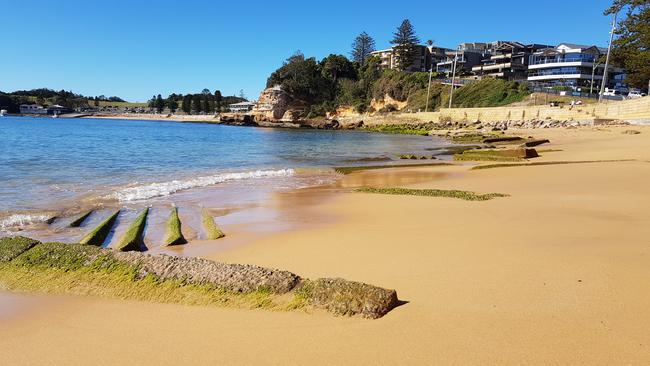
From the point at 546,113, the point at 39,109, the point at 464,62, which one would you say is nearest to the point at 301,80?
the point at 464,62

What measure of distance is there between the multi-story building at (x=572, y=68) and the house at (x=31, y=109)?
607 feet

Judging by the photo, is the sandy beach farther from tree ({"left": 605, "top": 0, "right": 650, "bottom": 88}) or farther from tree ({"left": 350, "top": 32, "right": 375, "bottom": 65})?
tree ({"left": 350, "top": 32, "right": 375, "bottom": 65})

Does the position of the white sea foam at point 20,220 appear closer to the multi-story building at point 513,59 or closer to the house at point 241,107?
the multi-story building at point 513,59

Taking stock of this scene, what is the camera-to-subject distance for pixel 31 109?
176 meters

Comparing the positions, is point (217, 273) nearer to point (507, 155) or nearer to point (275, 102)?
point (507, 155)

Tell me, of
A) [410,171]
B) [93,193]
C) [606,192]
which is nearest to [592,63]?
[410,171]

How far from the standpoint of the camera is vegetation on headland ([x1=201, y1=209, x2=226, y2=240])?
7.76 m

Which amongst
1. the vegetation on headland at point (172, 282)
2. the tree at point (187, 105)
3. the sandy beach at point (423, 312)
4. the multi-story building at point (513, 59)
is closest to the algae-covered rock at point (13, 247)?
the vegetation on headland at point (172, 282)

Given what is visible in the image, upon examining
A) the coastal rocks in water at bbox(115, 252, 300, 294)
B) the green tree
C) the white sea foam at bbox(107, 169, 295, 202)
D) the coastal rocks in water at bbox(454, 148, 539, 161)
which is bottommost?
the white sea foam at bbox(107, 169, 295, 202)

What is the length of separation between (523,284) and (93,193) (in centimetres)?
1262

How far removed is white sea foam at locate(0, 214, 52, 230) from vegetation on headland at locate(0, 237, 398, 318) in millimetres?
3857

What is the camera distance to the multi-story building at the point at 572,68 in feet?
267

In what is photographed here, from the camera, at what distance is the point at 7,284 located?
15.8 feet

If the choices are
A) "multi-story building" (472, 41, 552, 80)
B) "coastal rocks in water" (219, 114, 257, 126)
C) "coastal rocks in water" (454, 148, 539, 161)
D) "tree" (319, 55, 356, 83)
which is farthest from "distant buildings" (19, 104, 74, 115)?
"coastal rocks in water" (454, 148, 539, 161)
